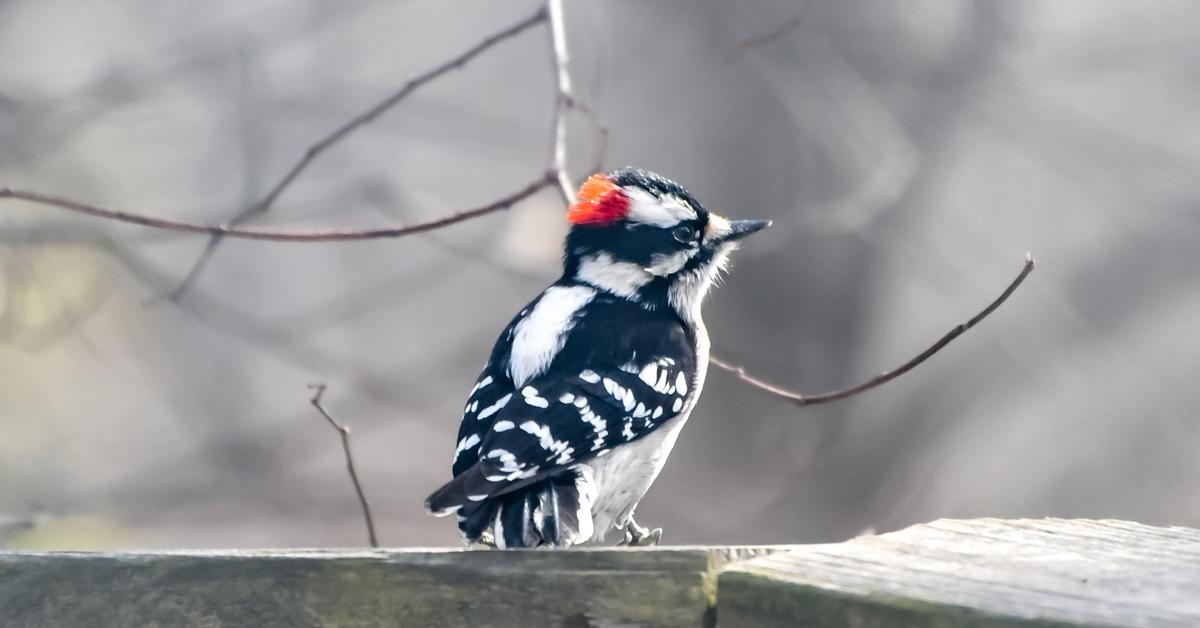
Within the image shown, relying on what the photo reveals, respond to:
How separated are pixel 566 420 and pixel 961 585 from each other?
1012 mm

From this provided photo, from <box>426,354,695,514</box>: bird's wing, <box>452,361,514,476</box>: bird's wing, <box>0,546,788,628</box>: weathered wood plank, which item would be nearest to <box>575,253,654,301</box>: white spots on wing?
<box>426,354,695,514</box>: bird's wing

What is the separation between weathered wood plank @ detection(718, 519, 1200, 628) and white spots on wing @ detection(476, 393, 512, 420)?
0.87 metres

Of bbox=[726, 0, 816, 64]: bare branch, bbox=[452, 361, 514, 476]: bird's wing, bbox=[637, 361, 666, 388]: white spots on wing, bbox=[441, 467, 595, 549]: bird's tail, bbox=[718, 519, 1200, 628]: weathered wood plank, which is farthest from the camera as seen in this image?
bbox=[726, 0, 816, 64]: bare branch

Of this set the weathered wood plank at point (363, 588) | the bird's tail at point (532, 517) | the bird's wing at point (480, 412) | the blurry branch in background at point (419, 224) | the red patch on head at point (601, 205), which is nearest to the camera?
the weathered wood plank at point (363, 588)

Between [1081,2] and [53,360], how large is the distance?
6.08 m

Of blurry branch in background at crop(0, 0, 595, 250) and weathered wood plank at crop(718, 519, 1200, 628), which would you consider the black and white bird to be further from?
weathered wood plank at crop(718, 519, 1200, 628)

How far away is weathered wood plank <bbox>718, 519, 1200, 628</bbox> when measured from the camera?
1504 mm

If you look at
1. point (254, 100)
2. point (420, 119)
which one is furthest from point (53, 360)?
point (420, 119)

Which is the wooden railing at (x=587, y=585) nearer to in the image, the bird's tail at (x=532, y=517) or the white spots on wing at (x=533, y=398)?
the bird's tail at (x=532, y=517)

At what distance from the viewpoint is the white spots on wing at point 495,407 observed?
2.57 metres

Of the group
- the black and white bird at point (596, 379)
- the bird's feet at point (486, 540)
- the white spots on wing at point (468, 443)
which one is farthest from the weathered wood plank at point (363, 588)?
the white spots on wing at point (468, 443)

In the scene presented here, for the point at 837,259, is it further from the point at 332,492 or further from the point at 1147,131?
the point at 332,492

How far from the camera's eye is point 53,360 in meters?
7.32

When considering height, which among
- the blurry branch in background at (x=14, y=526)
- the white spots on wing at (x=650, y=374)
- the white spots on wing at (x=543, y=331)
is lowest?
the white spots on wing at (x=650, y=374)
